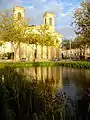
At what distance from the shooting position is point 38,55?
2511 inches

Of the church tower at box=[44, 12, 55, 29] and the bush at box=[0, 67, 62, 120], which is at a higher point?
the church tower at box=[44, 12, 55, 29]

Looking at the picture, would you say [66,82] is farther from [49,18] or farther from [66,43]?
[66,43]

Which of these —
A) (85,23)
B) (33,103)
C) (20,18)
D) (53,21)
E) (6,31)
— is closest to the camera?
(33,103)

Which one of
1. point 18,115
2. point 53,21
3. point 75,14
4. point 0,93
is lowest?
point 18,115

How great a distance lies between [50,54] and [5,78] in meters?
58.6

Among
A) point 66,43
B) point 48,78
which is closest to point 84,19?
point 48,78

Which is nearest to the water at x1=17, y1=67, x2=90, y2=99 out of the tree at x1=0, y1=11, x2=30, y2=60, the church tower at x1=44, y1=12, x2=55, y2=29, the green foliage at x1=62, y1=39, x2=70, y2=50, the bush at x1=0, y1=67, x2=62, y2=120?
the bush at x1=0, y1=67, x2=62, y2=120

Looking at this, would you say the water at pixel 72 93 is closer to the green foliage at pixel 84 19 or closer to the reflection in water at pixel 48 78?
the reflection in water at pixel 48 78

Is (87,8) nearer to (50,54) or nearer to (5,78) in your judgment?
(5,78)

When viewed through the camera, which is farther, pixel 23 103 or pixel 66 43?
pixel 66 43

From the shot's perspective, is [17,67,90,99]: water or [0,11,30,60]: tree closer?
[17,67,90,99]: water

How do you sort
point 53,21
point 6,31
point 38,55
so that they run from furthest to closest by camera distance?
point 53,21, point 38,55, point 6,31

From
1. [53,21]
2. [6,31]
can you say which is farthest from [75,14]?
[53,21]

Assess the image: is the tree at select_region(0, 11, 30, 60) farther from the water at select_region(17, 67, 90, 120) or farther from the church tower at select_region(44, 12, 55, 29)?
the church tower at select_region(44, 12, 55, 29)
